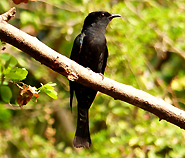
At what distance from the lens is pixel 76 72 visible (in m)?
1.89

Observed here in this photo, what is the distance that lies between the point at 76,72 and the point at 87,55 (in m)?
1.28

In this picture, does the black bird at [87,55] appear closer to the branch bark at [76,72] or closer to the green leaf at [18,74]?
the branch bark at [76,72]

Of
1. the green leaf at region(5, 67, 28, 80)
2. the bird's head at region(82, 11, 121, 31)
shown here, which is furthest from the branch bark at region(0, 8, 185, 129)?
the bird's head at region(82, 11, 121, 31)

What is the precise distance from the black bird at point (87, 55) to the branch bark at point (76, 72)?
1.15 m

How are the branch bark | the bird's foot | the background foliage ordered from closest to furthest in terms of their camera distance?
the branch bark
the bird's foot
the background foliage

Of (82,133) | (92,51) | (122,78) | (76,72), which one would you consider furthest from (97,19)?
(76,72)

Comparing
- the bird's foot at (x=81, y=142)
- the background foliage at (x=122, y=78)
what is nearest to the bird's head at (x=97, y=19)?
the background foliage at (x=122, y=78)

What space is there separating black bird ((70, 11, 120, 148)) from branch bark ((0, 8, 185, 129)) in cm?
115

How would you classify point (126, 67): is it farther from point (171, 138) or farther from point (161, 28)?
point (171, 138)

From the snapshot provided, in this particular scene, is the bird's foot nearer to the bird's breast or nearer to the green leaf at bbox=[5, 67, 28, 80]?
the bird's breast

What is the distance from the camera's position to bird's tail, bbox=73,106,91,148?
10.2ft

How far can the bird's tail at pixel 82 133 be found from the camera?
3.11m

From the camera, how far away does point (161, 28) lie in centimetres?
414

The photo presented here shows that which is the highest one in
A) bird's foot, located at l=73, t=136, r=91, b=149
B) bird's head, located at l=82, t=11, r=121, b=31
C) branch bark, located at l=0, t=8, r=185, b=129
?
branch bark, located at l=0, t=8, r=185, b=129
